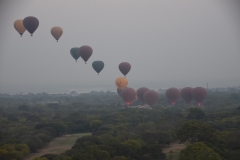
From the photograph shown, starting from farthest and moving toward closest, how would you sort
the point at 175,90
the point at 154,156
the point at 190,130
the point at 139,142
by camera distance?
the point at 175,90 < the point at 139,142 < the point at 190,130 < the point at 154,156

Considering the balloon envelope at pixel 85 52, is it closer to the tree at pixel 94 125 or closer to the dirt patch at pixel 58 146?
the tree at pixel 94 125

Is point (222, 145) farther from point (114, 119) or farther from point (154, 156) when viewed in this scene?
point (114, 119)

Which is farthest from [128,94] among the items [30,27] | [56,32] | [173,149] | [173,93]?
[173,149]

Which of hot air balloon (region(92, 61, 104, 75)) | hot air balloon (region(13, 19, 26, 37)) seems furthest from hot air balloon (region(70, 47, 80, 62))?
hot air balloon (region(13, 19, 26, 37))

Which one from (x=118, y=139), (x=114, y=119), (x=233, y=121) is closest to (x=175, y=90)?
(x=114, y=119)

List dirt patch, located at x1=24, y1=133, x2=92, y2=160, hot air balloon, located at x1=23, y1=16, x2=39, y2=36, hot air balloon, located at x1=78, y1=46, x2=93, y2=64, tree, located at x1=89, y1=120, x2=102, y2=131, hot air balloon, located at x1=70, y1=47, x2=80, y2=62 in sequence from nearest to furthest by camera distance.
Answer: dirt patch, located at x1=24, y1=133, x2=92, y2=160 → hot air balloon, located at x1=23, y1=16, x2=39, y2=36 → tree, located at x1=89, y1=120, x2=102, y2=131 → hot air balloon, located at x1=78, y1=46, x2=93, y2=64 → hot air balloon, located at x1=70, y1=47, x2=80, y2=62

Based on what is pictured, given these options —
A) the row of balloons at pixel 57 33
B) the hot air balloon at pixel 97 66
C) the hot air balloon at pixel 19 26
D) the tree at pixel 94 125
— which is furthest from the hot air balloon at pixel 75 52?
the tree at pixel 94 125

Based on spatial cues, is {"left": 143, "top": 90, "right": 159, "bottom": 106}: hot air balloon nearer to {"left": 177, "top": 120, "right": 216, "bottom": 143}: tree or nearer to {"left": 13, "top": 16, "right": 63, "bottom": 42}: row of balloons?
{"left": 13, "top": 16, "right": 63, "bottom": 42}: row of balloons
